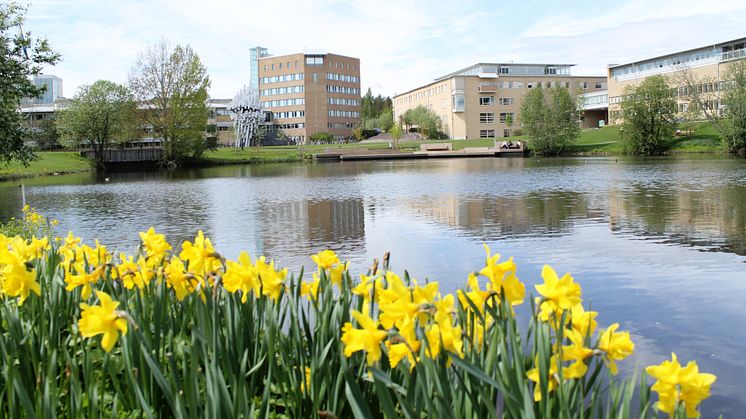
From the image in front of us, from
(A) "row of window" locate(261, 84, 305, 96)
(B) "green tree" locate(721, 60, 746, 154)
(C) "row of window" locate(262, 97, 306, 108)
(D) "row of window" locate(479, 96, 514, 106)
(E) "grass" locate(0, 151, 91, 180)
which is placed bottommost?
(E) "grass" locate(0, 151, 91, 180)

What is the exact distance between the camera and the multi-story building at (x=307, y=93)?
133750 millimetres

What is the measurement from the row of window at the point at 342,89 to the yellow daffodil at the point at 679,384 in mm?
135270

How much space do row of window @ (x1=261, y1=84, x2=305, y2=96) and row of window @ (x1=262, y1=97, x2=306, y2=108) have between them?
1.52m

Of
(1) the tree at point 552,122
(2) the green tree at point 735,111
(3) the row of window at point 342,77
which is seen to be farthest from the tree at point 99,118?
(3) the row of window at point 342,77

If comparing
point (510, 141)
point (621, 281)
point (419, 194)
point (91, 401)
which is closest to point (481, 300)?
point (91, 401)

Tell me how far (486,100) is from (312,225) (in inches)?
3862

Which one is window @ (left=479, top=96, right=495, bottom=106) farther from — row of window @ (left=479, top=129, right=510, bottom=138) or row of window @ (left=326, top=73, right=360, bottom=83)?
row of window @ (left=326, top=73, right=360, bottom=83)

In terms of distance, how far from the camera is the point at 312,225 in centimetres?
1814

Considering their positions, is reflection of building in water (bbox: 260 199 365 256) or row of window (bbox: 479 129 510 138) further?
row of window (bbox: 479 129 510 138)

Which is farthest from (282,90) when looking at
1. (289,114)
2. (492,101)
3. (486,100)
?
(492,101)

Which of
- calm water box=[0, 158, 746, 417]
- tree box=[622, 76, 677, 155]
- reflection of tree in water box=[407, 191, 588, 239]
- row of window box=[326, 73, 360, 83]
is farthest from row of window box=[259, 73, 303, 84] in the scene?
reflection of tree in water box=[407, 191, 588, 239]

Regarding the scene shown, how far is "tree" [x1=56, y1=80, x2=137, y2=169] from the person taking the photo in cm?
6619

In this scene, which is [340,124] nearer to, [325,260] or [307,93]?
[307,93]

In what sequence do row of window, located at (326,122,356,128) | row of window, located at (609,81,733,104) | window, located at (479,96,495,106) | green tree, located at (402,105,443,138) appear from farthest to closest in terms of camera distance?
row of window, located at (326,122,356,128), window, located at (479,96,495,106), green tree, located at (402,105,443,138), row of window, located at (609,81,733,104)
